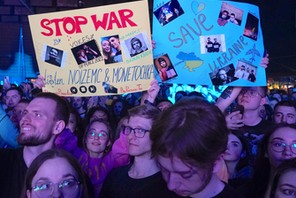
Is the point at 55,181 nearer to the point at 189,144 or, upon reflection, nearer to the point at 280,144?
the point at 189,144

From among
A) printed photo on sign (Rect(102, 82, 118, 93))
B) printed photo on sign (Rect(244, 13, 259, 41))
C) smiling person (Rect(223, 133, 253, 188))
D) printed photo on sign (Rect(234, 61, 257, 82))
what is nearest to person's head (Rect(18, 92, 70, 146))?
printed photo on sign (Rect(102, 82, 118, 93))

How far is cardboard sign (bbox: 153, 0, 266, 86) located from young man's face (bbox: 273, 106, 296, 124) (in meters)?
0.53

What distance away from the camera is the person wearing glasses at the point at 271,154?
2.31m

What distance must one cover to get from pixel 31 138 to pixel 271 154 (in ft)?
4.99

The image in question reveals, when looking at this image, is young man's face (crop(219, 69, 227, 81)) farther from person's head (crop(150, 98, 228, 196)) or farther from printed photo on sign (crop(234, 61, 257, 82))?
person's head (crop(150, 98, 228, 196))

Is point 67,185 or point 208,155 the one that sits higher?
point 208,155

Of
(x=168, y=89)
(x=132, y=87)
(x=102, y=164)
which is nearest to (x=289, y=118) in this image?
(x=132, y=87)

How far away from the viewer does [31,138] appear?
2.35 metres

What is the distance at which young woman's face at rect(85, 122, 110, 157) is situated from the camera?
10.3 ft

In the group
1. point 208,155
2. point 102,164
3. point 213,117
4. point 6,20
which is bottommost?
point 102,164

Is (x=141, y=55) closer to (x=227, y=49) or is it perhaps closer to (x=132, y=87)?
(x=132, y=87)

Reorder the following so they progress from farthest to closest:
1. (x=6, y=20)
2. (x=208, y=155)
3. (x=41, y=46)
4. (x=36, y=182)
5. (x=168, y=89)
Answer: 1. (x=6, y=20)
2. (x=168, y=89)
3. (x=41, y=46)
4. (x=36, y=182)
5. (x=208, y=155)

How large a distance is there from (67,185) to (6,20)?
898cm

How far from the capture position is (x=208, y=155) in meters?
1.25
